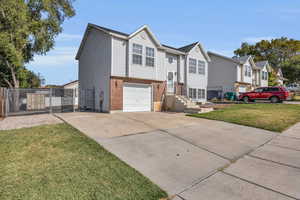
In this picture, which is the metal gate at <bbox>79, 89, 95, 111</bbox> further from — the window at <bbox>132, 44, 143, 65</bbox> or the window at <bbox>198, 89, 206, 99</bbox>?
the window at <bbox>198, 89, 206, 99</bbox>

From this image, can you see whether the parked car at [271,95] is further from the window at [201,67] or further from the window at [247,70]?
the window at [247,70]

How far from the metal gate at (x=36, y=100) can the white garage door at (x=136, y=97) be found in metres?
4.83

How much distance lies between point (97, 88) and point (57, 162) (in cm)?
1104

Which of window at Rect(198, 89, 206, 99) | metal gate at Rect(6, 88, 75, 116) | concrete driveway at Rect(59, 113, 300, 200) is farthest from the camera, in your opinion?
window at Rect(198, 89, 206, 99)

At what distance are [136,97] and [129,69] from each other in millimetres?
2522

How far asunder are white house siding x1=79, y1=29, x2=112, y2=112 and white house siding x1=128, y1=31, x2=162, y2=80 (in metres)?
1.93

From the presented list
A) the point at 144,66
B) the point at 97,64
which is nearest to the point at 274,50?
the point at 144,66

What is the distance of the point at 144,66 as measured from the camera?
14.8m

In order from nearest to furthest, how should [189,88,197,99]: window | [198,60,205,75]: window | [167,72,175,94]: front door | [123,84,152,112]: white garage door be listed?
[123,84,152,112]: white garage door, [167,72,175,94]: front door, [189,88,197,99]: window, [198,60,205,75]: window

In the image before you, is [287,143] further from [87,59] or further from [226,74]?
[226,74]

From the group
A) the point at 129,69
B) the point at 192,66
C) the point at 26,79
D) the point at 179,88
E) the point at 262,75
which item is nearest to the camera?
the point at 129,69

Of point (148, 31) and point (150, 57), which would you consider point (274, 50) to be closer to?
point (150, 57)

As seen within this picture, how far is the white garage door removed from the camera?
550 inches

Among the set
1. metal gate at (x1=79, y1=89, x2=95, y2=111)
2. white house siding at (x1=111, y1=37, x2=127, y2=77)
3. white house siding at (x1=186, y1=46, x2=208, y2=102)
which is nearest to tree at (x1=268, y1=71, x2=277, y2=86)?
white house siding at (x1=186, y1=46, x2=208, y2=102)
